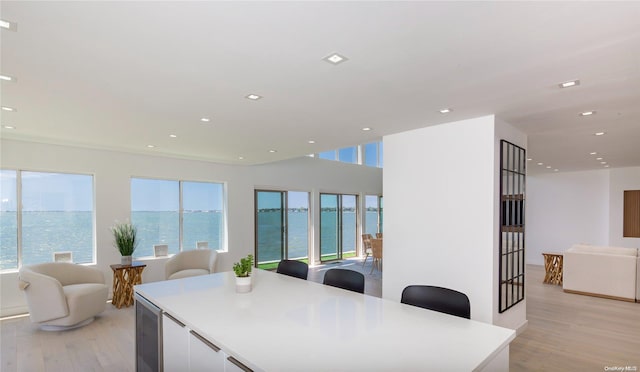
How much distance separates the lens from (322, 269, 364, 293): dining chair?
9.04ft

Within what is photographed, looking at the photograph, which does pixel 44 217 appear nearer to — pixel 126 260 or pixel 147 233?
pixel 126 260

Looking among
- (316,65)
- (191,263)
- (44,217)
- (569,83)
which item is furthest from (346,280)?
(44,217)

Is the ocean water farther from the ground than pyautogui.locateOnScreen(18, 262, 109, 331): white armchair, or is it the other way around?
the ocean water

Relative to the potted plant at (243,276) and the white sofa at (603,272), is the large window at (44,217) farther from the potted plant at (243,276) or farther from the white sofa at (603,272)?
the white sofa at (603,272)

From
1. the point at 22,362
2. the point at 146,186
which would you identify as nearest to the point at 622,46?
the point at 22,362

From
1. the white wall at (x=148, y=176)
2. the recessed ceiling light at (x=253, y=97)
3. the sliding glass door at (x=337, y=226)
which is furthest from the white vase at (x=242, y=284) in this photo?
the sliding glass door at (x=337, y=226)

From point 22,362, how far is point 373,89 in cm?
434

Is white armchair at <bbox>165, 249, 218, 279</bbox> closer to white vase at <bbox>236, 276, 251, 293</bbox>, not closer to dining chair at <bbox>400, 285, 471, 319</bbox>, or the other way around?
white vase at <bbox>236, 276, 251, 293</bbox>

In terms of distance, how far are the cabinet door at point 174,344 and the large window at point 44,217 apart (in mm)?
4252

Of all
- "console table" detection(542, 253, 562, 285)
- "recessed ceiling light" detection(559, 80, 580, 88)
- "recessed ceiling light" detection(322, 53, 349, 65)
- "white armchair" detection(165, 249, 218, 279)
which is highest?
"recessed ceiling light" detection(322, 53, 349, 65)

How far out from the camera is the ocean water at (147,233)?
4.92 metres

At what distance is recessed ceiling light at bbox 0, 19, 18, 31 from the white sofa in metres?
8.12

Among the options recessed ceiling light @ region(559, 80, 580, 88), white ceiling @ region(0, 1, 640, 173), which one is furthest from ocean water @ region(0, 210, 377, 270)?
recessed ceiling light @ region(559, 80, 580, 88)

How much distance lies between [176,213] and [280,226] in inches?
105
